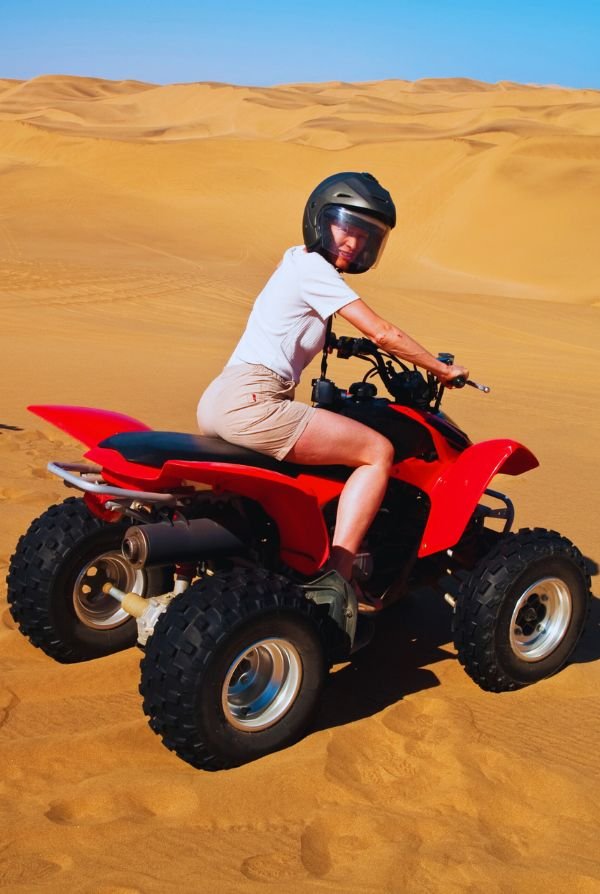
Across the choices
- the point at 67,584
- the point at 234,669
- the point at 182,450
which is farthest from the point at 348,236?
the point at 67,584

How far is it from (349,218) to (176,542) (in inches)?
54.5

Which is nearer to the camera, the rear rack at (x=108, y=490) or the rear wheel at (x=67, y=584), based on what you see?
the rear rack at (x=108, y=490)

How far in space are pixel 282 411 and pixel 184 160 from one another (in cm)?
3404

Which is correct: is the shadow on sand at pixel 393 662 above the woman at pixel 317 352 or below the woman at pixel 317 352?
below

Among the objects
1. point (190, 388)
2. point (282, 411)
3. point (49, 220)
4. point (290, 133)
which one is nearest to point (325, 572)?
point (282, 411)

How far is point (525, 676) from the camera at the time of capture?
4.32m

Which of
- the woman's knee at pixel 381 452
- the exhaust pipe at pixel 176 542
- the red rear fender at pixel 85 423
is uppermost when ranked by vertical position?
the woman's knee at pixel 381 452

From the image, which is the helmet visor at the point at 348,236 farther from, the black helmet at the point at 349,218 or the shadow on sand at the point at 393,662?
the shadow on sand at the point at 393,662

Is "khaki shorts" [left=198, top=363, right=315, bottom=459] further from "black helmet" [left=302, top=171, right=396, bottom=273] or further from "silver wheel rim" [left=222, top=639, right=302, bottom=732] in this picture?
"silver wheel rim" [left=222, top=639, right=302, bottom=732]

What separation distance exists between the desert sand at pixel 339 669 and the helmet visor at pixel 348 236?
172cm

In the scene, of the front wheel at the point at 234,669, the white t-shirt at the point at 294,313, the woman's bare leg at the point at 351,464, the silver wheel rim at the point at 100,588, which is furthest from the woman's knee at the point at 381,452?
the silver wheel rim at the point at 100,588

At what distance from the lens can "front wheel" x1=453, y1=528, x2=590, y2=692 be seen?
4.18 meters

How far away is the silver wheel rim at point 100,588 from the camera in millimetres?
4375

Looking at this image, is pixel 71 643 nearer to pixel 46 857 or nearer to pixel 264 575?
pixel 264 575
